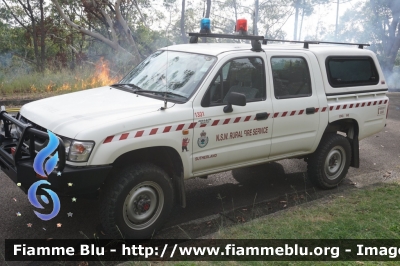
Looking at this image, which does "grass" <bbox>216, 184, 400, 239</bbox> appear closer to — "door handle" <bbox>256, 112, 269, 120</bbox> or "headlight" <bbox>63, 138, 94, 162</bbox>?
"door handle" <bbox>256, 112, 269, 120</bbox>

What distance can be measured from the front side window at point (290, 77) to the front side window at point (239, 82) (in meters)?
0.23

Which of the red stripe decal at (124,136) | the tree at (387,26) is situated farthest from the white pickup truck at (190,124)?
the tree at (387,26)

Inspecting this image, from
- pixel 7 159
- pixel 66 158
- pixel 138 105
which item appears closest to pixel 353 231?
pixel 138 105

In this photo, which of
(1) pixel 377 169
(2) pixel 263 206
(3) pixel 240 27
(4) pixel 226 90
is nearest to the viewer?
(4) pixel 226 90

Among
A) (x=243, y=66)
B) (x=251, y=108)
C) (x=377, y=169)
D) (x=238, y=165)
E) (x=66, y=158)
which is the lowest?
(x=377, y=169)

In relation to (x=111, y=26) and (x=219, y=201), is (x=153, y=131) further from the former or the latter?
(x=111, y=26)

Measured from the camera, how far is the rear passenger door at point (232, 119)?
471cm

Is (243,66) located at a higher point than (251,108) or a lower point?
higher

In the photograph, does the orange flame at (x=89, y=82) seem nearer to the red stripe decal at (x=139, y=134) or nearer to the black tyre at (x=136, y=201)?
the black tyre at (x=136, y=201)

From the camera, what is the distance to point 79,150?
3.89 meters

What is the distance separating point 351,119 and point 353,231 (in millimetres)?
2261

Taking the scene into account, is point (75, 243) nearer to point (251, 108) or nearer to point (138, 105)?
point (138, 105)

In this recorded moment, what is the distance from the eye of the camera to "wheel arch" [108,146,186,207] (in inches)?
172

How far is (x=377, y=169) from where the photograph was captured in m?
7.26
